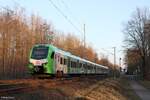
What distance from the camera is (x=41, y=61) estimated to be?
35.9 meters

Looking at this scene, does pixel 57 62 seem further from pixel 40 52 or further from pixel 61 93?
pixel 61 93

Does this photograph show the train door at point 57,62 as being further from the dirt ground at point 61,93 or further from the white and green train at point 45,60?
the dirt ground at point 61,93

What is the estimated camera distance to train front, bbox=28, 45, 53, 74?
1399 inches

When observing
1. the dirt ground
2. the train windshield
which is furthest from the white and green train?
the dirt ground

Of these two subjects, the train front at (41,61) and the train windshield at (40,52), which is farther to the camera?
the train windshield at (40,52)

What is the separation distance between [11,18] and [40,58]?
36.1 m

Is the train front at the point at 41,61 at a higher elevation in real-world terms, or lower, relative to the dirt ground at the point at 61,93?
higher

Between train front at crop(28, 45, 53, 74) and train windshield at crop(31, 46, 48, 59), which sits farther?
train windshield at crop(31, 46, 48, 59)

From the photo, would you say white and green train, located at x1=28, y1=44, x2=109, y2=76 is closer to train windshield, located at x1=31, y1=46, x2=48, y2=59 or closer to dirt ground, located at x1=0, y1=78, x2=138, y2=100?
train windshield, located at x1=31, y1=46, x2=48, y2=59

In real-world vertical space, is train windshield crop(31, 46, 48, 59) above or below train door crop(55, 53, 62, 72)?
above

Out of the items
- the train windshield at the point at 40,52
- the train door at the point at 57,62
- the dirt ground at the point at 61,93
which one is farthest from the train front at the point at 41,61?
the dirt ground at the point at 61,93

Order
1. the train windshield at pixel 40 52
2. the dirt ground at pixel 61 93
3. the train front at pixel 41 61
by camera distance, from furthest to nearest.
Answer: the train windshield at pixel 40 52 → the train front at pixel 41 61 → the dirt ground at pixel 61 93

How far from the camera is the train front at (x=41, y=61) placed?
35531 millimetres

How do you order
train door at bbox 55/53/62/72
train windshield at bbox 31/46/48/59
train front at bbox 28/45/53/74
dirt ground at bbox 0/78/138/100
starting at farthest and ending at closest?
train door at bbox 55/53/62/72 → train windshield at bbox 31/46/48/59 → train front at bbox 28/45/53/74 → dirt ground at bbox 0/78/138/100
